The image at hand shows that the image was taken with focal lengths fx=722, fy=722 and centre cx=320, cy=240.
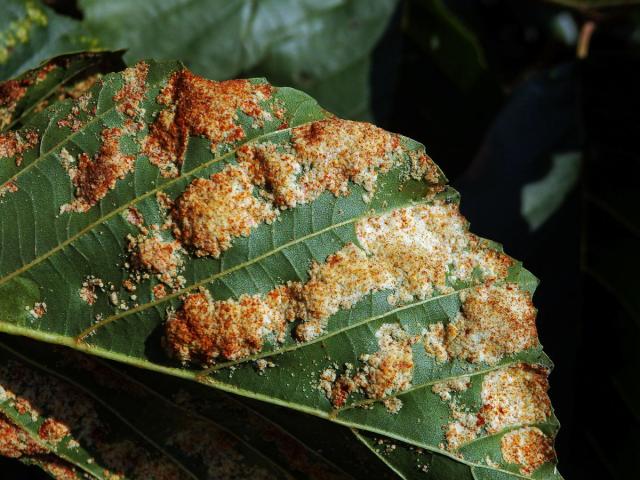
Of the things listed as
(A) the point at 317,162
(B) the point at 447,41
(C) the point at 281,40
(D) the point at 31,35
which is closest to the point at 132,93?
(A) the point at 317,162

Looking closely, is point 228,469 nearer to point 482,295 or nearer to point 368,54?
point 482,295

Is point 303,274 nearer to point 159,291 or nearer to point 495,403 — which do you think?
point 159,291

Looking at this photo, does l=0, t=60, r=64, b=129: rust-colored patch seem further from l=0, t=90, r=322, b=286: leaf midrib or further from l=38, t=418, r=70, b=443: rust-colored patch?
l=38, t=418, r=70, b=443: rust-colored patch

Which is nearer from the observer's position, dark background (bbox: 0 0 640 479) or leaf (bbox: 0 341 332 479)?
leaf (bbox: 0 341 332 479)

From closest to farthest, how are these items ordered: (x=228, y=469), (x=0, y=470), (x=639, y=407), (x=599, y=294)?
(x=228, y=469), (x=0, y=470), (x=639, y=407), (x=599, y=294)

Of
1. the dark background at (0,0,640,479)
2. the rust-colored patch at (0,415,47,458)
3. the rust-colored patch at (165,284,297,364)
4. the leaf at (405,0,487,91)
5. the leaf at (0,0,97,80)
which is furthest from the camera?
the leaf at (405,0,487,91)

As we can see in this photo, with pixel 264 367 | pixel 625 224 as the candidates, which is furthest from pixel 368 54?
pixel 264 367

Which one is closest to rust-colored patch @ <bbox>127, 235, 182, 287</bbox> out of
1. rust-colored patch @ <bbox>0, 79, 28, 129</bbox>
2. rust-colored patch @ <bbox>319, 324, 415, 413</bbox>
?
rust-colored patch @ <bbox>319, 324, 415, 413</bbox>
